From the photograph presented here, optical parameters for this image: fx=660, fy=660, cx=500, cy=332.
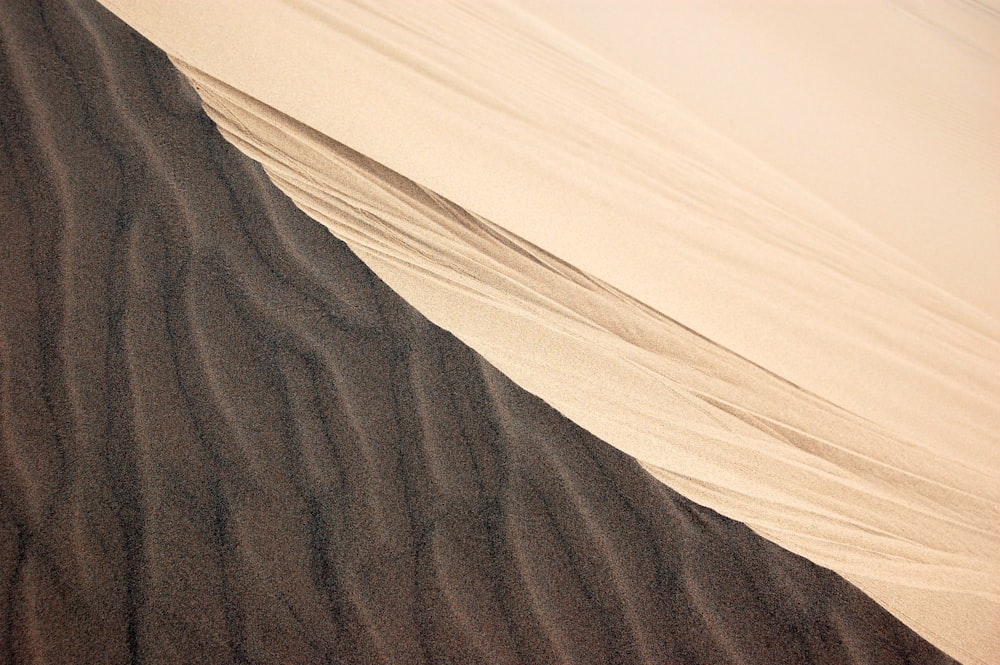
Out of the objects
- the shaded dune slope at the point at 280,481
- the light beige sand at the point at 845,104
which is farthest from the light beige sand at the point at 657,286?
the light beige sand at the point at 845,104

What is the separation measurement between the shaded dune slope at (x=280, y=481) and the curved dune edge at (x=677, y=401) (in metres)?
0.10

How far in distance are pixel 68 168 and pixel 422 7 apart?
226 cm

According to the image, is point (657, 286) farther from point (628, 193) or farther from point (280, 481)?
point (280, 481)

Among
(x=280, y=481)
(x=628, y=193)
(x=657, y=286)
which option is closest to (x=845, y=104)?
(x=628, y=193)

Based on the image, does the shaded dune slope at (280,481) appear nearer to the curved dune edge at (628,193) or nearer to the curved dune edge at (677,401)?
the curved dune edge at (677,401)

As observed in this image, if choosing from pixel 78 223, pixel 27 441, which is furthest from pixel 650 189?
pixel 27 441

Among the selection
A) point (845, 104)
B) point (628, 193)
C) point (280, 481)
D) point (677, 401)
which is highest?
point (845, 104)

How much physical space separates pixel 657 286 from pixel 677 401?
1.75ft

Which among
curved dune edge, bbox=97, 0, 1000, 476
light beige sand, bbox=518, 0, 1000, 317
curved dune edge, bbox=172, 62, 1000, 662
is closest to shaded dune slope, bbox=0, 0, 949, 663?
curved dune edge, bbox=172, 62, 1000, 662

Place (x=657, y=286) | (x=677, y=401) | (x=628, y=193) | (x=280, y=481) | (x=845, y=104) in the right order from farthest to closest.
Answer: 1. (x=845, y=104)
2. (x=628, y=193)
3. (x=657, y=286)
4. (x=677, y=401)
5. (x=280, y=481)

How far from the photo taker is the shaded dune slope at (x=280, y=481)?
126 centimetres

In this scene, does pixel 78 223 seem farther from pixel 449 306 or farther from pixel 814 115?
pixel 814 115

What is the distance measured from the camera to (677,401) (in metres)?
1.94

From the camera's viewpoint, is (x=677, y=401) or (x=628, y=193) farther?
(x=628, y=193)
